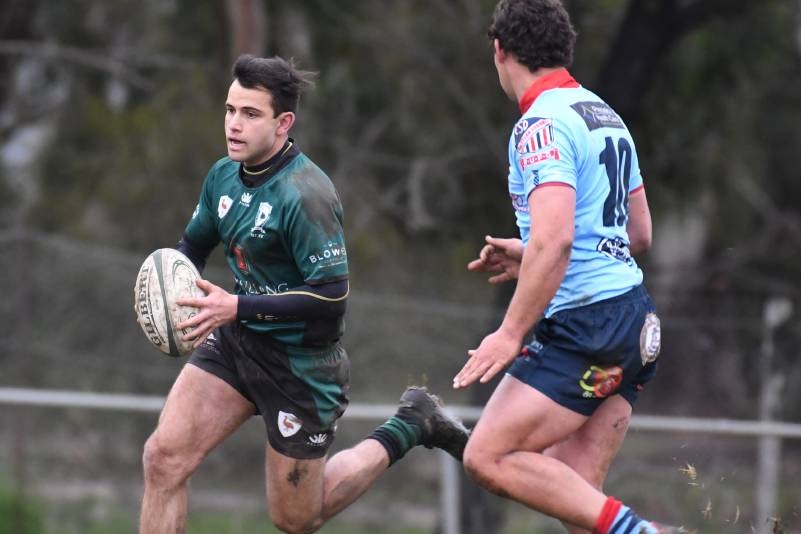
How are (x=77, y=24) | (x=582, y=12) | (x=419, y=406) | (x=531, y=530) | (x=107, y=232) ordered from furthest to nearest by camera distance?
(x=77, y=24)
(x=107, y=232)
(x=582, y=12)
(x=531, y=530)
(x=419, y=406)

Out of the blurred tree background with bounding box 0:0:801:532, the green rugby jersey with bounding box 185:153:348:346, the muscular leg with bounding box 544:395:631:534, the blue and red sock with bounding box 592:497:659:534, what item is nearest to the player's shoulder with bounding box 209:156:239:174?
the green rugby jersey with bounding box 185:153:348:346

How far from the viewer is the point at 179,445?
5.76 meters

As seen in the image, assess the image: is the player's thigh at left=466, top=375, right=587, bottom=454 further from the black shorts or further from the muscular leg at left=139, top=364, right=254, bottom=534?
the muscular leg at left=139, top=364, right=254, bottom=534

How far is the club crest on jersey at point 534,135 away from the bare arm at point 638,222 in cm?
77

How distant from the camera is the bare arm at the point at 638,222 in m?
5.70

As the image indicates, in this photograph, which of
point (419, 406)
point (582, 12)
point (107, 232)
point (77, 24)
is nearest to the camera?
point (419, 406)

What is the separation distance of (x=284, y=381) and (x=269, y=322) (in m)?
0.30

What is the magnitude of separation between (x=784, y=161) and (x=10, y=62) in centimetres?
913

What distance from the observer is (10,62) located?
1641 cm

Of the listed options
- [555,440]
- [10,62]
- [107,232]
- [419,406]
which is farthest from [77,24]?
[555,440]

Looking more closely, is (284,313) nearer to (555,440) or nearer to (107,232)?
(555,440)

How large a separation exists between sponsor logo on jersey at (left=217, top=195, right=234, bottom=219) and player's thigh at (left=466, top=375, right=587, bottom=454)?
1.44 metres

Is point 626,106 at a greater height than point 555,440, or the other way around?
point 626,106

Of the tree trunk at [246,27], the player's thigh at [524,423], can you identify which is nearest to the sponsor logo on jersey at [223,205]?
the player's thigh at [524,423]
